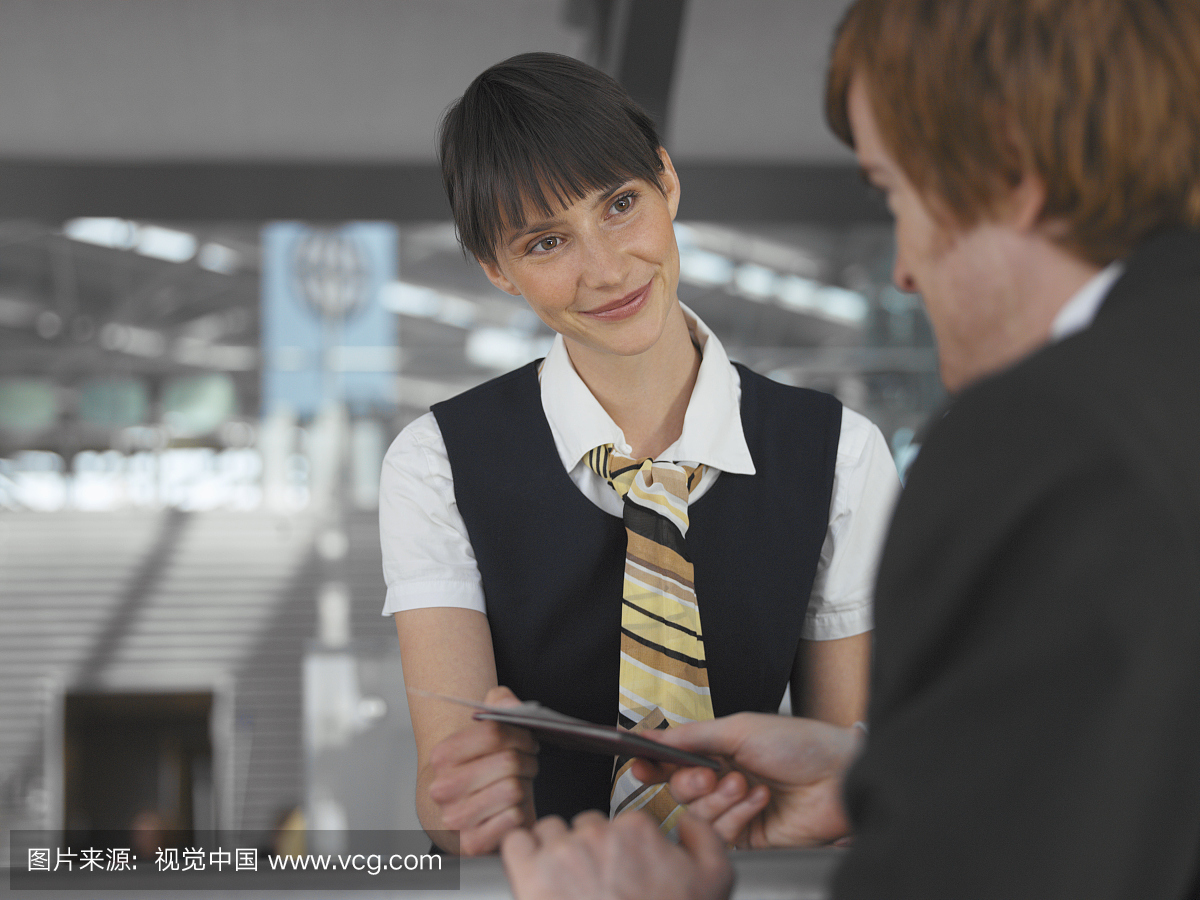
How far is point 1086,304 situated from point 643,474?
32.3 inches

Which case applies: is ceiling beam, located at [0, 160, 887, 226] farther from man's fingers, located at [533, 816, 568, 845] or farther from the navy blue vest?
man's fingers, located at [533, 816, 568, 845]

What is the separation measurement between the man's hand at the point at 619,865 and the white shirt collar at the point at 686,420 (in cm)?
69

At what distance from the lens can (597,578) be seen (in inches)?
56.3

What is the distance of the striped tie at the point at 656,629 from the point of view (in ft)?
4.31

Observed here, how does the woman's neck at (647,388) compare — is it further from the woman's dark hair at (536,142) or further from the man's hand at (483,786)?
the man's hand at (483,786)

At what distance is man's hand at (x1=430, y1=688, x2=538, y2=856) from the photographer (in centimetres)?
108

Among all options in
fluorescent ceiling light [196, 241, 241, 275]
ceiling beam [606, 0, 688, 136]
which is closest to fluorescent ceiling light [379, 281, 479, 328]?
fluorescent ceiling light [196, 241, 241, 275]

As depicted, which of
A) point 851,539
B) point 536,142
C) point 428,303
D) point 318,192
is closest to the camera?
point 536,142

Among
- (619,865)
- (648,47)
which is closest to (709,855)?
(619,865)

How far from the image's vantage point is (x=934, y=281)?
0.70 metres

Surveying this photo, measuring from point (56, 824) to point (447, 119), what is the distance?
868cm

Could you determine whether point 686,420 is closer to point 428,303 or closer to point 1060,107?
point 1060,107

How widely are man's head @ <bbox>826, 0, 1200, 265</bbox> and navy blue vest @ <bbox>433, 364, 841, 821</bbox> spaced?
2.69 feet

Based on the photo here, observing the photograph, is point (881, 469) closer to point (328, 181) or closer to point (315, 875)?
point (315, 875)
